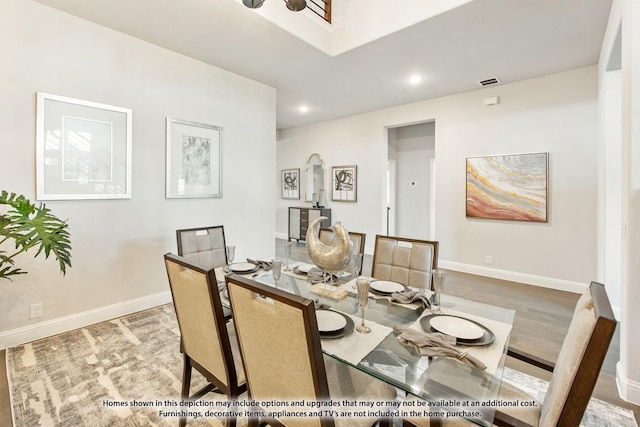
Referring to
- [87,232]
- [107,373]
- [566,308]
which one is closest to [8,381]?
[107,373]

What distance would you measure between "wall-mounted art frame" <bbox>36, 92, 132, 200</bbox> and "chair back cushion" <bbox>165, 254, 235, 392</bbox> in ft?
6.55

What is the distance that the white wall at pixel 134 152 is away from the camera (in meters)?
2.49

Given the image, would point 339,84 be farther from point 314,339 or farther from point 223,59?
point 314,339

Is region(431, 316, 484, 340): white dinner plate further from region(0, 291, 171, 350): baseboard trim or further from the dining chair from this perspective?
region(0, 291, 171, 350): baseboard trim

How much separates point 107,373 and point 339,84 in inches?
167

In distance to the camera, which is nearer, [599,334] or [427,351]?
[599,334]

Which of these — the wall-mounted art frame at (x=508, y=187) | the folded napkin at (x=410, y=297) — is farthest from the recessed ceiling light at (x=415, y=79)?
the folded napkin at (x=410, y=297)

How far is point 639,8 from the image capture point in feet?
5.87

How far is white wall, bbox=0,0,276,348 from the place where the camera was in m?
2.49

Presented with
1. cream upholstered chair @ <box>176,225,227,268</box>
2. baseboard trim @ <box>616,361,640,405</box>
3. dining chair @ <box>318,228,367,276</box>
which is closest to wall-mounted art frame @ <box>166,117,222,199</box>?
cream upholstered chair @ <box>176,225,227,268</box>

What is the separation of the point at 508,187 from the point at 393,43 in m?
2.70

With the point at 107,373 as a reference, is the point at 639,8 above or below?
above

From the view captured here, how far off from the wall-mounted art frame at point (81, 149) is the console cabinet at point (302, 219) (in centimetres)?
405

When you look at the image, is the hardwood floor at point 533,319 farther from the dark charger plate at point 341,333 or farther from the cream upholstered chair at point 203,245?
the dark charger plate at point 341,333
